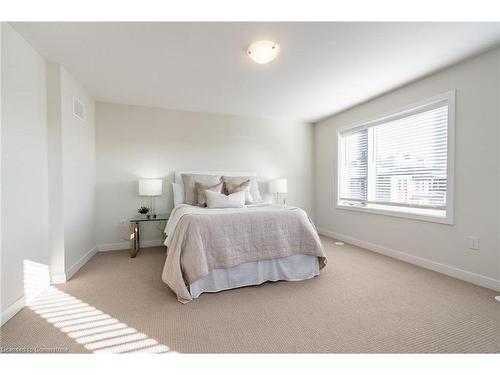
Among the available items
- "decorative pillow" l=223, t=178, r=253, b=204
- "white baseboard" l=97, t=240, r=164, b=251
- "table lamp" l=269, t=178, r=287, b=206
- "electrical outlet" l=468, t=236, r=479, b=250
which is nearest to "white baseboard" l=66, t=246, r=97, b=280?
"white baseboard" l=97, t=240, r=164, b=251

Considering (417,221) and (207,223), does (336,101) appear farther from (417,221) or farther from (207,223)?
(207,223)

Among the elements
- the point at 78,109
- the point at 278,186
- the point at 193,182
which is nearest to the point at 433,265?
the point at 278,186

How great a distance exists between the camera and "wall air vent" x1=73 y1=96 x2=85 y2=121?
285cm

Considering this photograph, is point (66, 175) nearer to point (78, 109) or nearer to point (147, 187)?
point (78, 109)

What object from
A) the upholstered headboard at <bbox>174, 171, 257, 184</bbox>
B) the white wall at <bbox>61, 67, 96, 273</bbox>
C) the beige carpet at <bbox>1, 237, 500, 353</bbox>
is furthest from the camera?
the upholstered headboard at <bbox>174, 171, 257, 184</bbox>

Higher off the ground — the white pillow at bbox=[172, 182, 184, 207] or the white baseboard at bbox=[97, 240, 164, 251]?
the white pillow at bbox=[172, 182, 184, 207]

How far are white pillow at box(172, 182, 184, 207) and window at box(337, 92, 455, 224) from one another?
2.71 metres

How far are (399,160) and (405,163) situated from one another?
10 cm

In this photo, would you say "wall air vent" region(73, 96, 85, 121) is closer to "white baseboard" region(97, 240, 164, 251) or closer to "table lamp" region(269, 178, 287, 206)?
"white baseboard" region(97, 240, 164, 251)

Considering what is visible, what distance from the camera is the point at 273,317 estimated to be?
1799mm

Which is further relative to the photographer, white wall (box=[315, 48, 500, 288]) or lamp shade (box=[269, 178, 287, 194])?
lamp shade (box=[269, 178, 287, 194])

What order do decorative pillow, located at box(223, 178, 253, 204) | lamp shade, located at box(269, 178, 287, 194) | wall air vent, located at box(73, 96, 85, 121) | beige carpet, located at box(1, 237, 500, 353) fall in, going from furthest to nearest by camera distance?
lamp shade, located at box(269, 178, 287, 194) → decorative pillow, located at box(223, 178, 253, 204) → wall air vent, located at box(73, 96, 85, 121) → beige carpet, located at box(1, 237, 500, 353)

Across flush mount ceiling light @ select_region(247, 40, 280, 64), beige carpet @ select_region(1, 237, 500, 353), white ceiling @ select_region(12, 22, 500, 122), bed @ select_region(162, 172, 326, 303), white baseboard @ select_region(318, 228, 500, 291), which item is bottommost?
beige carpet @ select_region(1, 237, 500, 353)
